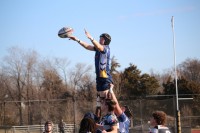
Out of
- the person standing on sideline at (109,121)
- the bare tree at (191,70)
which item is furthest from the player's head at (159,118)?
the bare tree at (191,70)

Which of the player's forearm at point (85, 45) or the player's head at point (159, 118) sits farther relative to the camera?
the player's forearm at point (85, 45)

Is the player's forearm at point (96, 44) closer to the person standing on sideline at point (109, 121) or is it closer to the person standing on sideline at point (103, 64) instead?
the person standing on sideline at point (103, 64)

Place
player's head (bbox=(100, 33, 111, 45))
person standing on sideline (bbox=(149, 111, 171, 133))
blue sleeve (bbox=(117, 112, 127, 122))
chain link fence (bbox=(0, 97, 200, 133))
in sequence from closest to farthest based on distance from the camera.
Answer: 1. person standing on sideline (bbox=(149, 111, 171, 133))
2. blue sleeve (bbox=(117, 112, 127, 122))
3. player's head (bbox=(100, 33, 111, 45))
4. chain link fence (bbox=(0, 97, 200, 133))

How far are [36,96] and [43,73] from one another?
3636mm

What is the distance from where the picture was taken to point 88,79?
2012 inches

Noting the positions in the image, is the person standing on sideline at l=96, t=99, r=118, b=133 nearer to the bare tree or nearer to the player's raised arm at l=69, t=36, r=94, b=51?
the player's raised arm at l=69, t=36, r=94, b=51

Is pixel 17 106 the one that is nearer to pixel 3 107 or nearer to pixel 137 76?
pixel 3 107

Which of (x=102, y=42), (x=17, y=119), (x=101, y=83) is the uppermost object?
(x=102, y=42)

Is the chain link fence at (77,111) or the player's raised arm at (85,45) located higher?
the player's raised arm at (85,45)

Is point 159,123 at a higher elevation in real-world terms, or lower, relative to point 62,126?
higher

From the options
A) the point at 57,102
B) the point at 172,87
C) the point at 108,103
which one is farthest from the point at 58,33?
the point at 172,87

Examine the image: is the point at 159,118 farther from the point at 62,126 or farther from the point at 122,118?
the point at 62,126

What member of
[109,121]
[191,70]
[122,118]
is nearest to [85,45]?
[122,118]

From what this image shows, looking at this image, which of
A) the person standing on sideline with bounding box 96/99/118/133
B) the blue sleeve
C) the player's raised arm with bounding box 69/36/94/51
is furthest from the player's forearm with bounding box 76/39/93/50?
the person standing on sideline with bounding box 96/99/118/133
